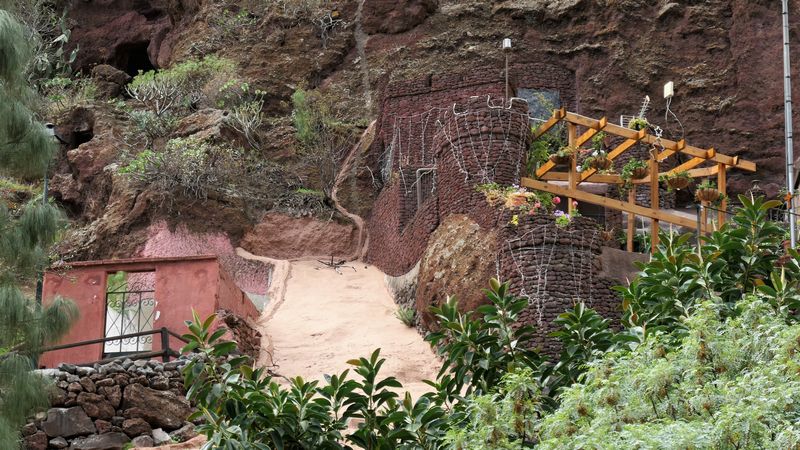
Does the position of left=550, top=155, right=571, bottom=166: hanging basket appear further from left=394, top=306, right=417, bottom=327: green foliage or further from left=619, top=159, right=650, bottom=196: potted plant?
left=394, top=306, right=417, bottom=327: green foliage

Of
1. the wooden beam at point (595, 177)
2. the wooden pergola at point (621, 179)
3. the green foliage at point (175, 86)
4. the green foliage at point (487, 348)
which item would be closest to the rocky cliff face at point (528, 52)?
the green foliage at point (175, 86)

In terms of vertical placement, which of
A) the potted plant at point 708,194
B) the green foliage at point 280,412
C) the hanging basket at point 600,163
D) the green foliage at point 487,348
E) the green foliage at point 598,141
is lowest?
the green foliage at point 280,412

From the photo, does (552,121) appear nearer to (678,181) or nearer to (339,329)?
(678,181)

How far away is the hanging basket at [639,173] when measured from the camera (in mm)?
21562

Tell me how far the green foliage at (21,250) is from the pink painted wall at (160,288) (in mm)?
5505

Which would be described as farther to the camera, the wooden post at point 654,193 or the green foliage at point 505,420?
the wooden post at point 654,193

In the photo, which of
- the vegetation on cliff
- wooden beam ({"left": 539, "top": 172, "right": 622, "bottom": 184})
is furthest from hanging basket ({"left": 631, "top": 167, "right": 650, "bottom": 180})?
the vegetation on cliff

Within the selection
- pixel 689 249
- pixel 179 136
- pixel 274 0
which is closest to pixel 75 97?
pixel 179 136

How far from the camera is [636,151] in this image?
2650 cm

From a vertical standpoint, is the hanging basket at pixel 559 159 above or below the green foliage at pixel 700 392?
above

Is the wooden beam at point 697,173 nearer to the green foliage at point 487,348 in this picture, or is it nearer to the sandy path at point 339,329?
the sandy path at point 339,329

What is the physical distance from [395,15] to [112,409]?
61.4 feet

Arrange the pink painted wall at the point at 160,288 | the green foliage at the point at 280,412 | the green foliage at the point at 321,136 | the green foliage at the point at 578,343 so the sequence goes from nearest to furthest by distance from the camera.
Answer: the green foliage at the point at 280,412 < the green foliage at the point at 578,343 < the pink painted wall at the point at 160,288 < the green foliage at the point at 321,136

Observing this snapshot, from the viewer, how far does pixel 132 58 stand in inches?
1560
